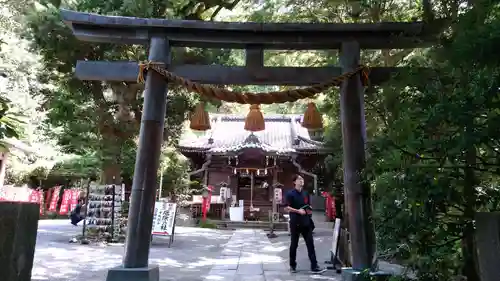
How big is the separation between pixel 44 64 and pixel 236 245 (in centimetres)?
752

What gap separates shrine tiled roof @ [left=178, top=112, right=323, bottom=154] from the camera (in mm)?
19922

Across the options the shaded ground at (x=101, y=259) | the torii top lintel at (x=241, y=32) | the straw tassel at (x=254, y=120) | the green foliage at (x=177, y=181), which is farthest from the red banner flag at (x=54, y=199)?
the straw tassel at (x=254, y=120)

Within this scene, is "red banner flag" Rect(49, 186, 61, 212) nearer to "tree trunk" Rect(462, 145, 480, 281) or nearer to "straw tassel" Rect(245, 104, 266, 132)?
"straw tassel" Rect(245, 104, 266, 132)

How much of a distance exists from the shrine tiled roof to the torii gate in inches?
452

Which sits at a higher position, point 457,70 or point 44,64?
point 44,64

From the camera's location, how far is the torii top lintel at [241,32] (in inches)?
222

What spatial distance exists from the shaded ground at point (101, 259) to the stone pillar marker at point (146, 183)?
120 centimetres

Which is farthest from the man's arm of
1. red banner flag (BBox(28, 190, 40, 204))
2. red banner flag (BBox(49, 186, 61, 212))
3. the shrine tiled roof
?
red banner flag (BBox(49, 186, 61, 212))

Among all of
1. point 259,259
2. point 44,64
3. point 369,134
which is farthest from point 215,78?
point 44,64

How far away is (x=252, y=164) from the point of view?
20.8 m

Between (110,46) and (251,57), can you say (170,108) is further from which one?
(251,57)

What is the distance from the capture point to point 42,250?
9.11 metres

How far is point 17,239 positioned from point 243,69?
3898 millimetres

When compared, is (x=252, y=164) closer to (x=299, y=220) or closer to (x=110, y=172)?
(x=110, y=172)
